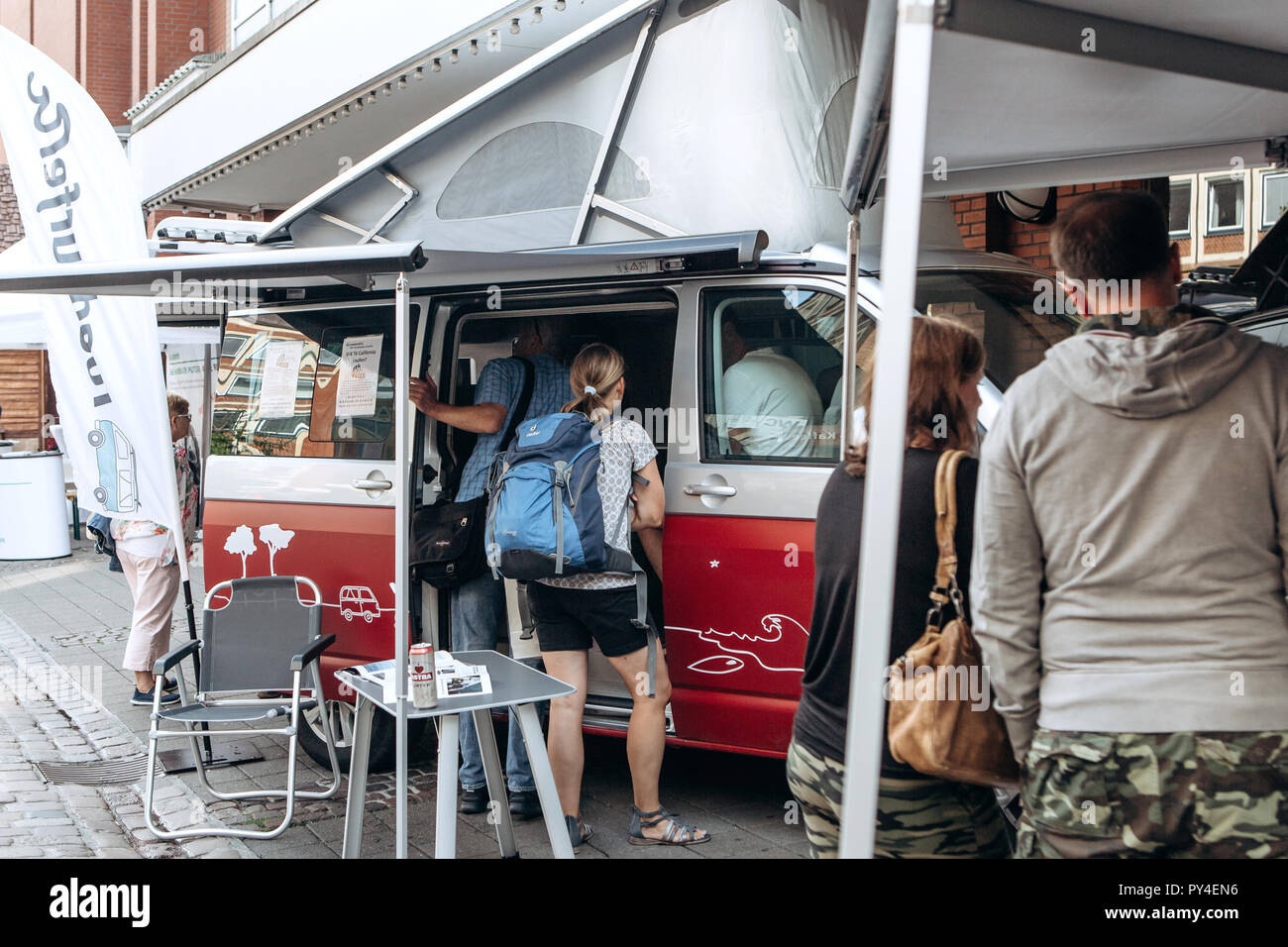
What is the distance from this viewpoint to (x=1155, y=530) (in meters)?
2.06

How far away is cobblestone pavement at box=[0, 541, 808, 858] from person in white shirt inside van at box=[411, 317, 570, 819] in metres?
0.18

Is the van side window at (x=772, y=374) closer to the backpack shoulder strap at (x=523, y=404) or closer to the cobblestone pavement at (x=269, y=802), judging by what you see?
the backpack shoulder strap at (x=523, y=404)

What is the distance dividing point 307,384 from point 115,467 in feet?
3.60

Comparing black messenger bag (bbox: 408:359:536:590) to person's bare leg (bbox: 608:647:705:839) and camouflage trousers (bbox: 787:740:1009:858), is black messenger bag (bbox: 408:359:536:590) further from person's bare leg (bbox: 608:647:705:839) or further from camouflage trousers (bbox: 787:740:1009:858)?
camouflage trousers (bbox: 787:740:1009:858)

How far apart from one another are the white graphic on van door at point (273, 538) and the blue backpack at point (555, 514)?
1.53 m

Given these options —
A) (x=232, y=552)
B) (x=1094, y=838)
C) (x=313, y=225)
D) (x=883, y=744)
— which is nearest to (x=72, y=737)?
(x=232, y=552)

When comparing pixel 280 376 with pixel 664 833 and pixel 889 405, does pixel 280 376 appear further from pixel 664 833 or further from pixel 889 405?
pixel 889 405

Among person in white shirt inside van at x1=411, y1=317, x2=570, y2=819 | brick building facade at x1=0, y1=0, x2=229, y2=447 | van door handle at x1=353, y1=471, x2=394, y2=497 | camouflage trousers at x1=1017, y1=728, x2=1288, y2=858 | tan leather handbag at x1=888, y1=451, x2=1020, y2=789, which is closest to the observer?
camouflage trousers at x1=1017, y1=728, x2=1288, y2=858

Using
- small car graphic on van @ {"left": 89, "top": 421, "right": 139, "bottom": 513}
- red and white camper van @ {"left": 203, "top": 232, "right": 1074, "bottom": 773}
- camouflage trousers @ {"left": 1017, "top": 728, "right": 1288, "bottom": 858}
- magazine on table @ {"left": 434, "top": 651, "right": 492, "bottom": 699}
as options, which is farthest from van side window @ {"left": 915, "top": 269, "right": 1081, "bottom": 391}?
small car graphic on van @ {"left": 89, "top": 421, "right": 139, "bottom": 513}

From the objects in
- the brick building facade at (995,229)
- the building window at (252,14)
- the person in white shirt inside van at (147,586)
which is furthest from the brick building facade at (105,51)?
the brick building facade at (995,229)

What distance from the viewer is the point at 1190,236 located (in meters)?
7.53

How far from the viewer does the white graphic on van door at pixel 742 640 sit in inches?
170

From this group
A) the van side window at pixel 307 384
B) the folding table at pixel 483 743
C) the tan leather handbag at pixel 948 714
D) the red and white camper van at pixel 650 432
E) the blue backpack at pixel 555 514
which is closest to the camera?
the tan leather handbag at pixel 948 714

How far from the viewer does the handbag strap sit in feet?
7.75
